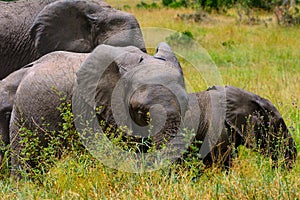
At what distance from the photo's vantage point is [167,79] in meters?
4.55

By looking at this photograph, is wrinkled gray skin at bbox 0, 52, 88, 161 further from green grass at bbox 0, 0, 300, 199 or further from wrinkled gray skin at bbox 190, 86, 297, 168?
wrinkled gray skin at bbox 190, 86, 297, 168

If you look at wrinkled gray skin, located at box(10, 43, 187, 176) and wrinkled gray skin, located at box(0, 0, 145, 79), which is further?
wrinkled gray skin, located at box(0, 0, 145, 79)

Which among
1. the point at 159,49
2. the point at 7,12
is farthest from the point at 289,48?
the point at 159,49

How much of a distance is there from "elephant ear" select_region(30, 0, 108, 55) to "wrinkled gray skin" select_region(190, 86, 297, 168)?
174cm

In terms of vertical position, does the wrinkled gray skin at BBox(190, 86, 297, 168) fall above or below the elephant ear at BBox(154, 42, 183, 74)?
below

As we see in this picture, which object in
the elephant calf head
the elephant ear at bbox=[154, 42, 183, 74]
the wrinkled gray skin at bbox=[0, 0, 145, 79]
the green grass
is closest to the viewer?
the green grass

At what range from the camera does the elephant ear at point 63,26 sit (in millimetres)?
6523

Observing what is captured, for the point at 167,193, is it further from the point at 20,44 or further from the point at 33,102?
the point at 20,44

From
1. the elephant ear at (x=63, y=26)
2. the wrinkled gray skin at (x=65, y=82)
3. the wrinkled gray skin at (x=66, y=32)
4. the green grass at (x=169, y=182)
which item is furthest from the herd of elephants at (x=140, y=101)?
the elephant ear at (x=63, y=26)

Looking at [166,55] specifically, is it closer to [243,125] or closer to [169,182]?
[243,125]

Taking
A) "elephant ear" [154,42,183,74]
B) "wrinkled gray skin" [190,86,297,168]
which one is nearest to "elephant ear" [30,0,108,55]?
"elephant ear" [154,42,183,74]

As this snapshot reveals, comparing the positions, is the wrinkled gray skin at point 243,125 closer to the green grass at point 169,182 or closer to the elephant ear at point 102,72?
the green grass at point 169,182

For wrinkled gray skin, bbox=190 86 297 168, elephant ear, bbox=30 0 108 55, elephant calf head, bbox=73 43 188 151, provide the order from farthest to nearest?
elephant ear, bbox=30 0 108 55
wrinkled gray skin, bbox=190 86 297 168
elephant calf head, bbox=73 43 188 151

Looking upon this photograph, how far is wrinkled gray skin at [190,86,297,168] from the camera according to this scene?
4832 mm
